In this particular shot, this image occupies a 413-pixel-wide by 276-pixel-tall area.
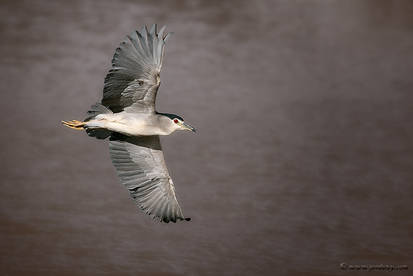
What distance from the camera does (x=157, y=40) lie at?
4461 mm

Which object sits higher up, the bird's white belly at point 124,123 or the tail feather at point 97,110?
the tail feather at point 97,110

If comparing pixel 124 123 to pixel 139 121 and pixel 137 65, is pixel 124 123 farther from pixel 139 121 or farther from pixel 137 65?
pixel 137 65

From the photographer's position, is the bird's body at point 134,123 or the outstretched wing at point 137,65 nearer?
the outstretched wing at point 137,65

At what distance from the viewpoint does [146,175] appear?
4.78 metres

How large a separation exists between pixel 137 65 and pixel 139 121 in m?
0.29

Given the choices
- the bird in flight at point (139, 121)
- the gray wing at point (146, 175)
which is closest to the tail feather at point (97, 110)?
the bird in flight at point (139, 121)

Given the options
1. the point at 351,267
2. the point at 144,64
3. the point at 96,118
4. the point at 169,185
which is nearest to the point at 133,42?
the point at 144,64

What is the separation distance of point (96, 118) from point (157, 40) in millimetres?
506

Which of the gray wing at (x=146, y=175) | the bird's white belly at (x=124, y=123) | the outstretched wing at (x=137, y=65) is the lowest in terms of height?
the gray wing at (x=146, y=175)

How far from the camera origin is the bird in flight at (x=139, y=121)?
14.7 ft

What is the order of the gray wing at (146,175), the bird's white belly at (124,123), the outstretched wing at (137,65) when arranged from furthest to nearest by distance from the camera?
the gray wing at (146,175) < the bird's white belly at (124,123) < the outstretched wing at (137,65)

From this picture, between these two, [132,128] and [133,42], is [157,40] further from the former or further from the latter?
[132,128]

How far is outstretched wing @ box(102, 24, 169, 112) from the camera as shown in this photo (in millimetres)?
4469

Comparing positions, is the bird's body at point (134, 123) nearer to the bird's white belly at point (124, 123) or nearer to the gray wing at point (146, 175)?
the bird's white belly at point (124, 123)
